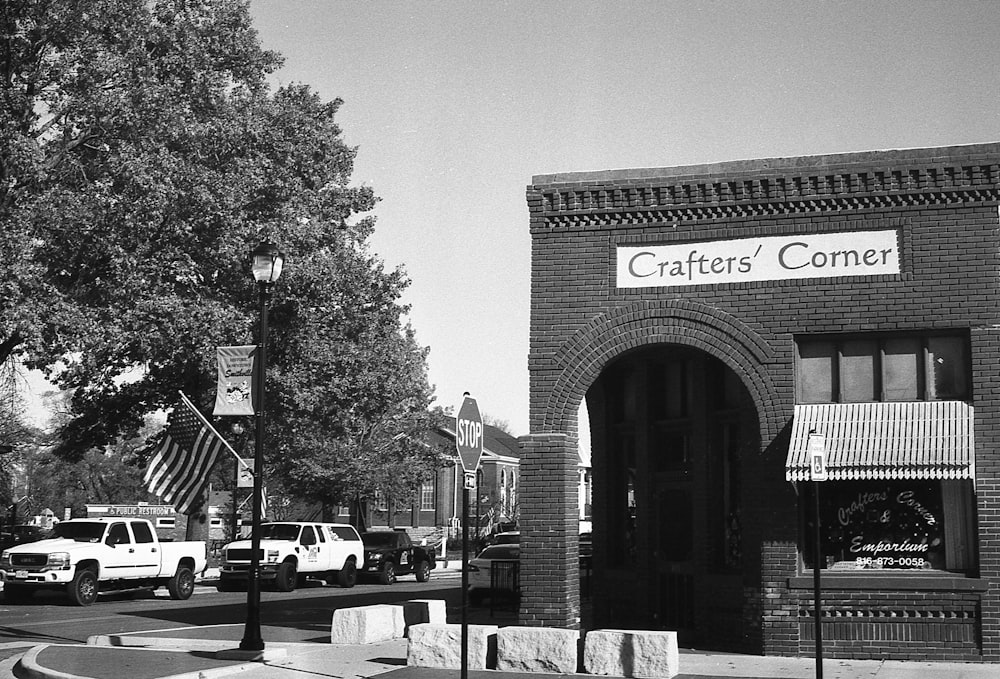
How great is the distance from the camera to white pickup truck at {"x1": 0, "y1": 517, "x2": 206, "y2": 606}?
26.9m

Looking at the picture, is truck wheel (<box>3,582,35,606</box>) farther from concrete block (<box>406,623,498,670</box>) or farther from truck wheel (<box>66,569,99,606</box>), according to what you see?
concrete block (<box>406,623,498,670</box>)

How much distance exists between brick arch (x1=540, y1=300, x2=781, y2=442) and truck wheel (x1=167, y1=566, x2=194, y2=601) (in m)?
16.3

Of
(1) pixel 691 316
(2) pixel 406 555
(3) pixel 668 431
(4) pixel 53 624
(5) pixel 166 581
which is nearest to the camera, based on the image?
(1) pixel 691 316

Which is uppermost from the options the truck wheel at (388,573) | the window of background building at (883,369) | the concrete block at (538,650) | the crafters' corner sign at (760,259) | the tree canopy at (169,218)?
the tree canopy at (169,218)

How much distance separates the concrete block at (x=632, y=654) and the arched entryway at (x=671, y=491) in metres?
2.71

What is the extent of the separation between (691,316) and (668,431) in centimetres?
345

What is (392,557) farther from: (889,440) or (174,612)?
(889,440)

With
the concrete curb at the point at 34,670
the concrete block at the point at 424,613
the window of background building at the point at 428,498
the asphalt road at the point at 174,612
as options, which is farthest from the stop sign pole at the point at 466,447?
the window of background building at the point at 428,498

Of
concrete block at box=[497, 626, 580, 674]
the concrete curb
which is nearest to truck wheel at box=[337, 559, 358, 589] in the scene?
the concrete curb

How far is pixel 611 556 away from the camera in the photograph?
20109 millimetres

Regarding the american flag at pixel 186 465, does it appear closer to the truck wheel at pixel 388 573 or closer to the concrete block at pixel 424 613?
the concrete block at pixel 424 613

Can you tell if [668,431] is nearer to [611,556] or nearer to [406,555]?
[611,556]

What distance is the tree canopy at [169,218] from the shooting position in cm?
2780

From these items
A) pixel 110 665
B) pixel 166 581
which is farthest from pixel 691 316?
pixel 166 581
